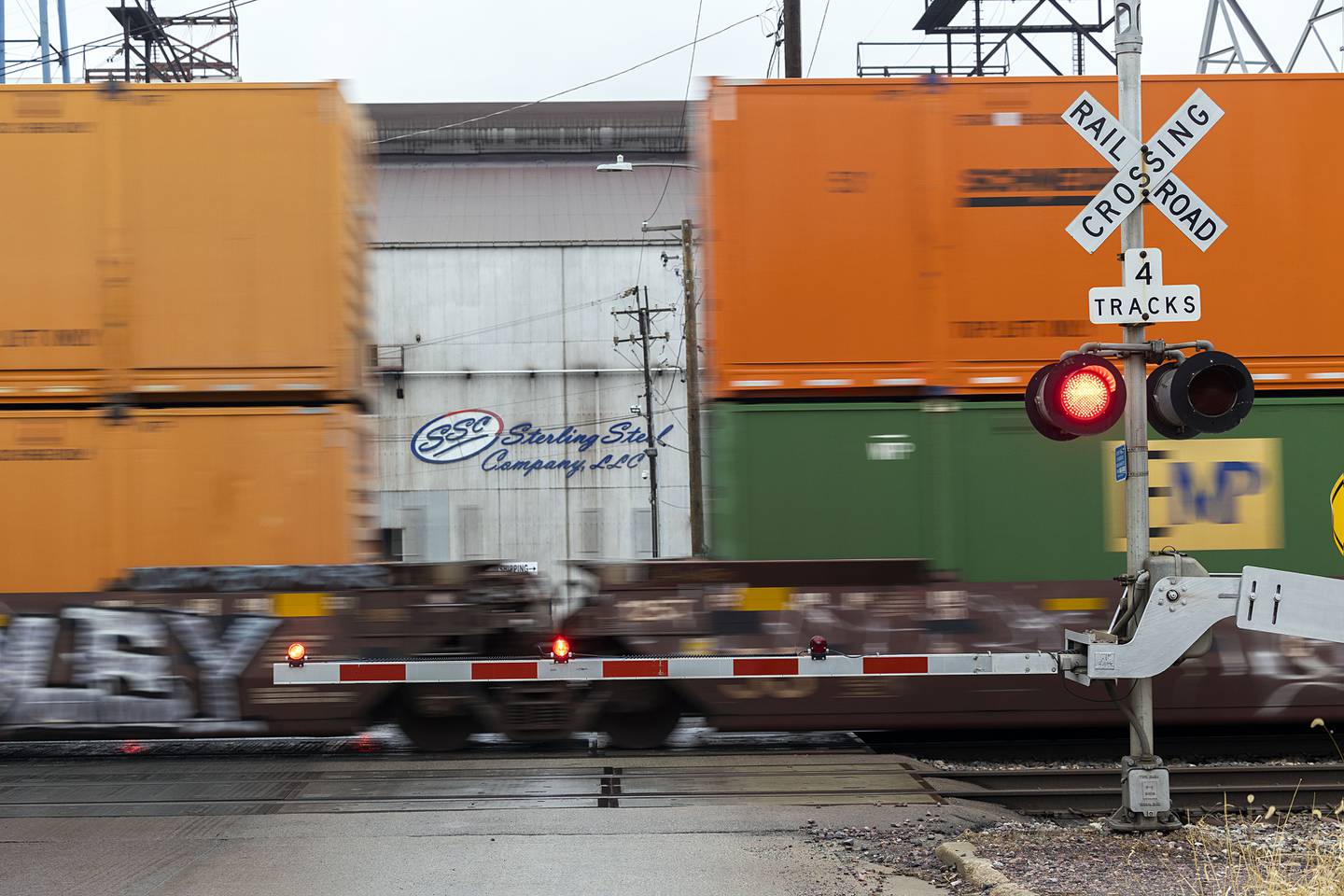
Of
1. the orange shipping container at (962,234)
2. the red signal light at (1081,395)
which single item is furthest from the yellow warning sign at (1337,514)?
the red signal light at (1081,395)

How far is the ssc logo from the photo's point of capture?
34.2 metres

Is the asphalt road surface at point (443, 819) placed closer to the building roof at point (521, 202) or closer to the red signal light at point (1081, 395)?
the red signal light at point (1081, 395)

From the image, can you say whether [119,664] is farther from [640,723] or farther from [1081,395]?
[1081,395]

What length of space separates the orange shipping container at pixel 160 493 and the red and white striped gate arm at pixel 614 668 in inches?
40.9

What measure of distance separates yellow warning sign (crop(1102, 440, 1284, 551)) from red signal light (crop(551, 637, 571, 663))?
3.98 metres

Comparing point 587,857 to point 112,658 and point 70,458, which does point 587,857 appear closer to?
point 112,658

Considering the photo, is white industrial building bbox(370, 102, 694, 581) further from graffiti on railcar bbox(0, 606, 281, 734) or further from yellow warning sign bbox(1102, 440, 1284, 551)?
yellow warning sign bbox(1102, 440, 1284, 551)

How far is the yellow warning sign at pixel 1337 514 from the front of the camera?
8648mm

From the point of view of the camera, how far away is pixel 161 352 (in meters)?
8.72

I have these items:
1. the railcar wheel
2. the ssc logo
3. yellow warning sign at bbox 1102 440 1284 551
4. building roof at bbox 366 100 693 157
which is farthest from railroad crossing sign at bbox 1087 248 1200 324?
building roof at bbox 366 100 693 157

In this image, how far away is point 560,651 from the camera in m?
8.27

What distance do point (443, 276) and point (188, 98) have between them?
26.0 metres

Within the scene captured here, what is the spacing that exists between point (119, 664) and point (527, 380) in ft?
86.8

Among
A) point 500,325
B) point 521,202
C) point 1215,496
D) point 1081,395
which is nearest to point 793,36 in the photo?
point 1215,496
